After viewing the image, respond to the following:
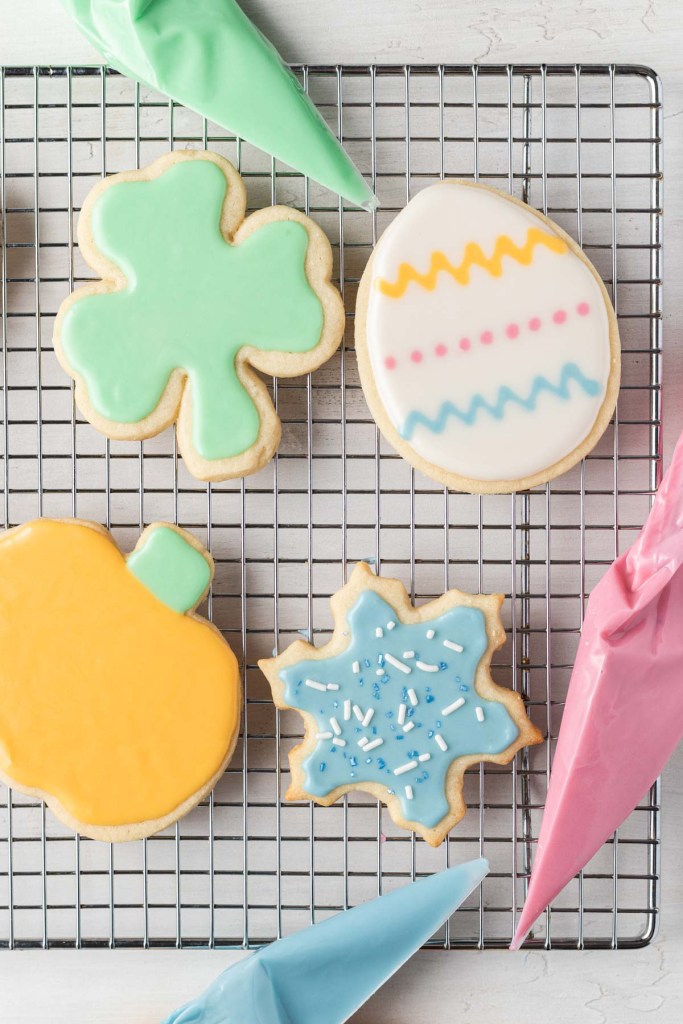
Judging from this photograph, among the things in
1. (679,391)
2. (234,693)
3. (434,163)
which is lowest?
(234,693)

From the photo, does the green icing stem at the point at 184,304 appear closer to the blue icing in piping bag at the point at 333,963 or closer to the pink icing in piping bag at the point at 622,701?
the pink icing in piping bag at the point at 622,701

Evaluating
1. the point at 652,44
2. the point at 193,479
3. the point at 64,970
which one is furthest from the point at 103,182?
the point at 64,970

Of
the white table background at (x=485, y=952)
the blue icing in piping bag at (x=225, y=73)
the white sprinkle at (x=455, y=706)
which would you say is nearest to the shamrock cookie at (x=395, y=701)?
the white sprinkle at (x=455, y=706)

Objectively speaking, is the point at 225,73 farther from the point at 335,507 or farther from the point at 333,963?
the point at 333,963

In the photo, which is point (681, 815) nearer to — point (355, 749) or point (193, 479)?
point (355, 749)

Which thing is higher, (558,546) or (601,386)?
(601,386)

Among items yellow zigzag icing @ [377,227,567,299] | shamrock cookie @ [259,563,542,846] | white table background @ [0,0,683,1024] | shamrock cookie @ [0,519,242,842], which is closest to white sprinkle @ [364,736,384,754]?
shamrock cookie @ [259,563,542,846]
